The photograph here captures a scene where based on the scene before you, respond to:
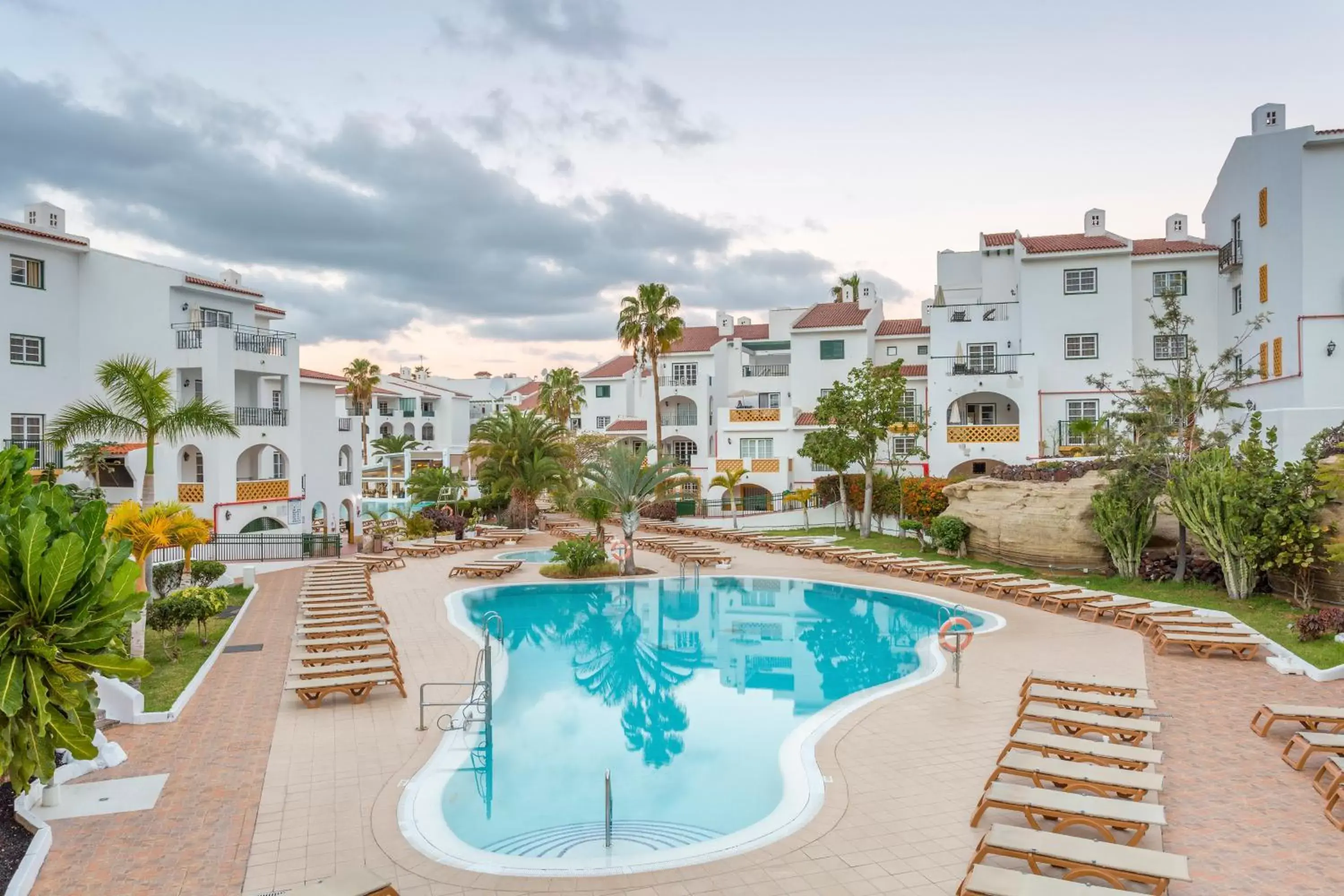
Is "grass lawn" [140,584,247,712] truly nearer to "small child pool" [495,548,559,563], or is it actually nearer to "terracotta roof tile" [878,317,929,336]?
"small child pool" [495,548,559,563]

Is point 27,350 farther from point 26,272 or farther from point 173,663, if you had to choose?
point 173,663

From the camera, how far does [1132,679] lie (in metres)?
14.0

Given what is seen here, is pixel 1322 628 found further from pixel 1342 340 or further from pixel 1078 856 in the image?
pixel 1342 340

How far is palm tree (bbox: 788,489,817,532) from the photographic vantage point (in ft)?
126

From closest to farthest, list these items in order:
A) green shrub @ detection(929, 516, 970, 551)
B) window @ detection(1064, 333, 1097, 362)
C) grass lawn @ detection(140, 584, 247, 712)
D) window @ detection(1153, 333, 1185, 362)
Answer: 1. grass lawn @ detection(140, 584, 247, 712)
2. green shrub @ detection(929, 516, 970, 551)
3. window @ detection(1153, 333, 1185, 362)
4. window @ detection(1064, 333, 1097, 362)

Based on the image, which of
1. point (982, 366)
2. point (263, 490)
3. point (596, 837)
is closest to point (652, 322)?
point (982, 366)

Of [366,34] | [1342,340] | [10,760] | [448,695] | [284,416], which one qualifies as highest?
[366,34]

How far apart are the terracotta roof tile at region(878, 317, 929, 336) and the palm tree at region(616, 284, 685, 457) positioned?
1337 cm

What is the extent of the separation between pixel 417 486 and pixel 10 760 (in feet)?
123

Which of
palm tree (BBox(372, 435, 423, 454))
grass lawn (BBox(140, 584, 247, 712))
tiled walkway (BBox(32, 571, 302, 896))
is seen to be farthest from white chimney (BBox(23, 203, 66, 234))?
palm tree (BBox(372, 435, 423, 454))

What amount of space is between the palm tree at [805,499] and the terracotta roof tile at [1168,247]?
18528 millimetres

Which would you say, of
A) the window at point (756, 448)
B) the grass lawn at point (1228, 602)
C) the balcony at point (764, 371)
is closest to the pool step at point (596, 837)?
the grass lawn at point (1228, 602)

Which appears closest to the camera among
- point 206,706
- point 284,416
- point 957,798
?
point 957,798

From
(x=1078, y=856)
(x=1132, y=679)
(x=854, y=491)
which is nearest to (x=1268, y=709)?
(x=1132, y=679)
